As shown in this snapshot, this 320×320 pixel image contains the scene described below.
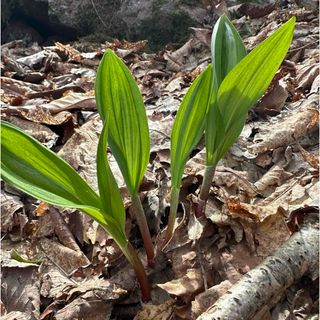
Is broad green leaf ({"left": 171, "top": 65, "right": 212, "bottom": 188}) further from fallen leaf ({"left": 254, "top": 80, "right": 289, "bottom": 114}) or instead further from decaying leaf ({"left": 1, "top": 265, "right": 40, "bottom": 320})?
fallen leaf ({"left": 254, "top": 80, "right": 289, "bottom": 114})

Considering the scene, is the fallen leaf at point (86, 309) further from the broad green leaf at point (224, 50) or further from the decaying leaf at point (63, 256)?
the broad green leaf at point (224, 50)

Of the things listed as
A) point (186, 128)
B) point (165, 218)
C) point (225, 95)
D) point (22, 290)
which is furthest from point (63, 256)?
point (225, 95)

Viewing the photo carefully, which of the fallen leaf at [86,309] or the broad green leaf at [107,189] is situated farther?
the fallen leaf at [86,309]

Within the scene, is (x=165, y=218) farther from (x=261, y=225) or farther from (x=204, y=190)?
(x=261, y=225)

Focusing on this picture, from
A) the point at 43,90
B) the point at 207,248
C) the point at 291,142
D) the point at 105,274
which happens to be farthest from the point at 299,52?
the point at 105,274

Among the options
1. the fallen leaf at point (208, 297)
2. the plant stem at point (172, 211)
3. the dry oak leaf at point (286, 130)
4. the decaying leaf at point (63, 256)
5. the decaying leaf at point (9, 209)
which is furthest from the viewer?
the dry oak leaf at point (286, 130)

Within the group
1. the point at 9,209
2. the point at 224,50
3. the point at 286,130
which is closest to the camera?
the point at 224,50

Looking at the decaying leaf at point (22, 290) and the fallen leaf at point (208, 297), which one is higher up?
the fallen leaf at point (208, 297)

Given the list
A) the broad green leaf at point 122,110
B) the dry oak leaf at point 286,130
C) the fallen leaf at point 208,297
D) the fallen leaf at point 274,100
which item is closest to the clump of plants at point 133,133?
the broad green leaf at point 122,110
